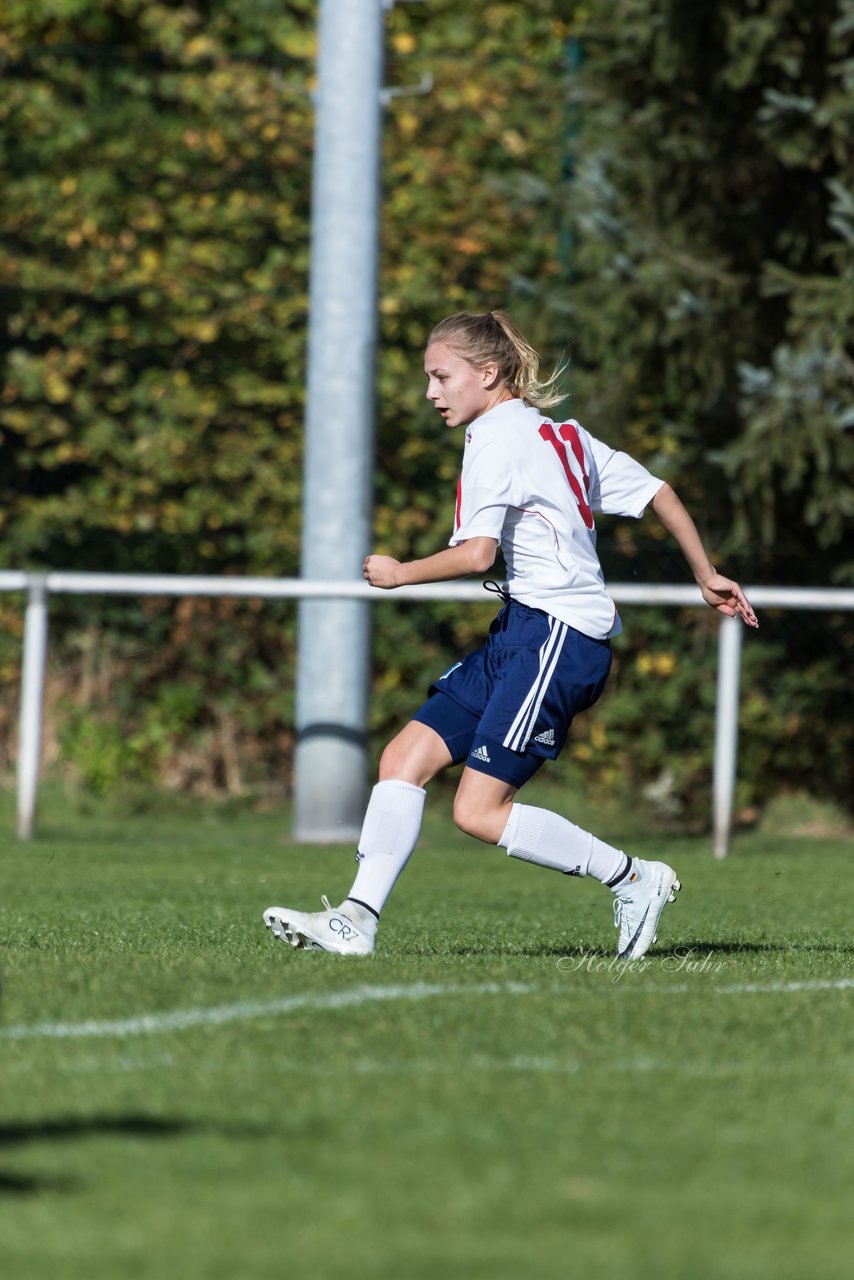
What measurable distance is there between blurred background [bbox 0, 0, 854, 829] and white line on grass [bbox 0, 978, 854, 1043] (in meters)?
6.66

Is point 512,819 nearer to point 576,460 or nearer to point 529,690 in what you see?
point 529,690

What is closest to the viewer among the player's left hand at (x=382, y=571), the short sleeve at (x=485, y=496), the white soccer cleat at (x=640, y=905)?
→ the player's left hand at (x=382, y=571)

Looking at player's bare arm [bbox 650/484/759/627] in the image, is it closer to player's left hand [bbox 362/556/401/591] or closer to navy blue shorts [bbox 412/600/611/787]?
navy blue shorts [bbox 412/600/611/787]

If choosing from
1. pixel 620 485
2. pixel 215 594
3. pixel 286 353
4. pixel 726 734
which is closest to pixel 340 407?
pixel 215 594

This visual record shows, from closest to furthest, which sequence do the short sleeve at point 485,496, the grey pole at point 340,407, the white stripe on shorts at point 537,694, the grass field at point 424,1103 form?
1. the grass field at point 424,1103
2. the short sleeve at point 485,496
3. the white stripe on shorts at point 537,694
4. the grey pole at point 340,407

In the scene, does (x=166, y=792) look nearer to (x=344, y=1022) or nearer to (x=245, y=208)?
(x=245, y=208)

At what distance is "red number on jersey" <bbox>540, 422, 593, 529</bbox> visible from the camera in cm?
583

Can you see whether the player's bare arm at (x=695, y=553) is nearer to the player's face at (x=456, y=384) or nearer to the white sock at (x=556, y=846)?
the player's face at (x=456, y=384)

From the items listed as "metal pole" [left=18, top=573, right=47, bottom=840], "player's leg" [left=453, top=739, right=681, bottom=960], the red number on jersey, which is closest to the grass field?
"player's leg" [left=453, top=739, right=681, bottom=960]

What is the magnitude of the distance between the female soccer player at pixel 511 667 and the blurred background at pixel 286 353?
19.4 feet

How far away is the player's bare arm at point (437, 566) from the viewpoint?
17.7 ft

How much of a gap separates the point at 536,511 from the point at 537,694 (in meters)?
0.50

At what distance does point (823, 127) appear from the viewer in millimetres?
11133

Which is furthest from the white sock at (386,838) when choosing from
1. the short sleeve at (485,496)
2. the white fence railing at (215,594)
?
the white fence railing at (215,594)
